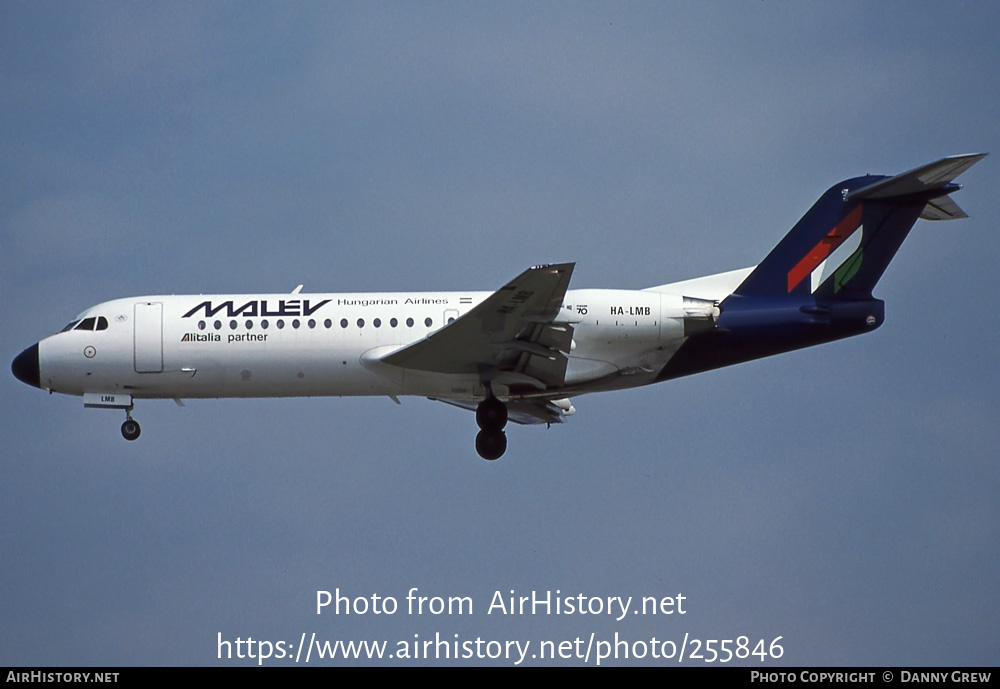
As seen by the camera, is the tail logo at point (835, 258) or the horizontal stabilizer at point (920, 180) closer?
the horizontal stabilizer at point (920, 180)

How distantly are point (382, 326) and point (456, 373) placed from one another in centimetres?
162

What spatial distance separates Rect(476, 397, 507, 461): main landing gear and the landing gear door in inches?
241

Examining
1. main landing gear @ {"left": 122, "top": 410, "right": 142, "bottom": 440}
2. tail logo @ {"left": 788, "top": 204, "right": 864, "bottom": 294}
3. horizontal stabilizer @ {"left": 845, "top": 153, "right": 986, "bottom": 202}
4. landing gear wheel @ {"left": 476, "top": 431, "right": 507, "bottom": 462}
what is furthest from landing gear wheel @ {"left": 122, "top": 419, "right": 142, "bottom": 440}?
horizontal stabilizer @ {"left": 845, "top": 153, "right": 986, "bottom": 202}

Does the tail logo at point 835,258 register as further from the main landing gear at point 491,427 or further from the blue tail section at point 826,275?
the main landing gear at point 491,427

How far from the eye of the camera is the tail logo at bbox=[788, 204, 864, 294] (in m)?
25.9

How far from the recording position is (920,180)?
25.5 meters

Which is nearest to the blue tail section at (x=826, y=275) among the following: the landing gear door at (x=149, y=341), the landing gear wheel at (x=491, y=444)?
the landing gear wheel at (x=491, y=444)

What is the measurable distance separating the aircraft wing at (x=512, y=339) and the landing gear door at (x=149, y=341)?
444 cm

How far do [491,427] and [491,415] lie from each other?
A: 0.23m

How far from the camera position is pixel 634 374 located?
2588 centimetres

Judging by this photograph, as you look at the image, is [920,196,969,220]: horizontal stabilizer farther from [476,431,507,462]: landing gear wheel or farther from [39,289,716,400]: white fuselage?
[476,431,507,462]: landing gear wheel

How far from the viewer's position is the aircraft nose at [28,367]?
26969 mm

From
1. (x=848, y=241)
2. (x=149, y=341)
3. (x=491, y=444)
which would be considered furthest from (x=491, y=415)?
(x=848, y=241)

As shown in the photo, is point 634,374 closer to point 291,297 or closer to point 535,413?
point 535,413
